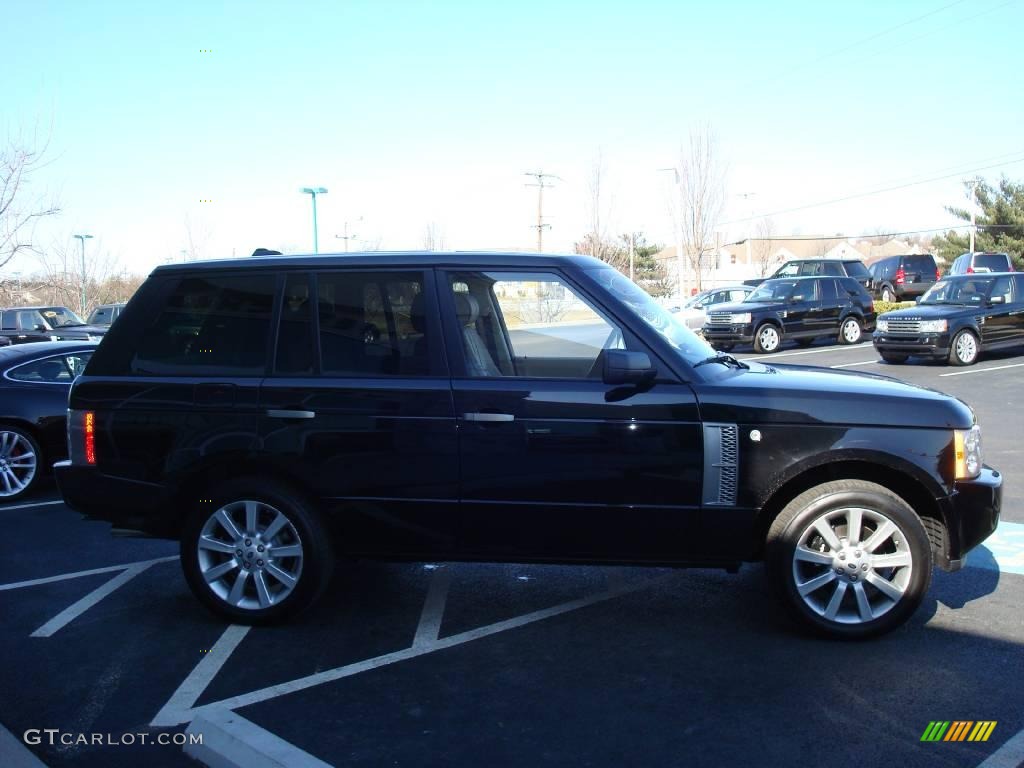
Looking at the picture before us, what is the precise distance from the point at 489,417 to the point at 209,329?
1685 mm

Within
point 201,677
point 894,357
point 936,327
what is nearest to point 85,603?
point 201,677

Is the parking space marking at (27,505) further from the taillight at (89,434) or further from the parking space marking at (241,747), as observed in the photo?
the parking space marking at (241,747)

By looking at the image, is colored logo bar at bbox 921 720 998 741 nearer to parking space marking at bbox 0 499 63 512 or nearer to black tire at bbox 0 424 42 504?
parking space marking at bbox 0 499 63 512

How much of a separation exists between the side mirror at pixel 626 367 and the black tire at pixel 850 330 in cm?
1879

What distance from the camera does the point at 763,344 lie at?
2103cm

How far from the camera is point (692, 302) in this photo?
29.0m

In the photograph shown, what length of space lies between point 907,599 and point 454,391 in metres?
2.46

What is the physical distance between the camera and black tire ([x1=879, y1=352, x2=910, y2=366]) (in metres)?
17.2

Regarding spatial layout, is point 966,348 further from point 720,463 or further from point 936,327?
point 720,463

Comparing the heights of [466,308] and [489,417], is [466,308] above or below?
above

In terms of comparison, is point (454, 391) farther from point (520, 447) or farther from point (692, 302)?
point (692, 302)

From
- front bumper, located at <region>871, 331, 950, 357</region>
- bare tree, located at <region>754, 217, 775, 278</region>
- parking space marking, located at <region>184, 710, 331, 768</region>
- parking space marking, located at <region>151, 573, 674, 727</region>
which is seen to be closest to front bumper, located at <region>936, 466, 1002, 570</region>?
parking space marking, located at <region>151, 573, 674, 727</region>

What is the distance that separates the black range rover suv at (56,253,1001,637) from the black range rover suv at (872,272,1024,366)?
1285cm

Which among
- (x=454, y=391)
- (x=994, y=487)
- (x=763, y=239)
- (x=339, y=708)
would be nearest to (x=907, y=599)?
(x=994, y=487)
